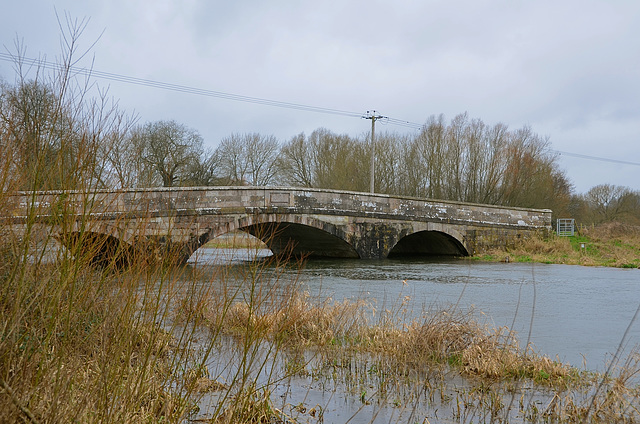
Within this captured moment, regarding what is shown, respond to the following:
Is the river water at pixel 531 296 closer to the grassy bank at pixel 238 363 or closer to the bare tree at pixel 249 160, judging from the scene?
the grassy bank at pixel 238 363

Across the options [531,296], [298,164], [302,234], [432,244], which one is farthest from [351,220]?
[298,164]

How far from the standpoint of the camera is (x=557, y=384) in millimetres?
4414

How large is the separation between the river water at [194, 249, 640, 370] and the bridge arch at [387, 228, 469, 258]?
13.4ft

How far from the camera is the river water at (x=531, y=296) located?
5.98m

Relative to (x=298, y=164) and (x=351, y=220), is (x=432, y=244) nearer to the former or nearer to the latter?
(x=351, y=220)

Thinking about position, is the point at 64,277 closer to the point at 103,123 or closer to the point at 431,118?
the point at 103,123

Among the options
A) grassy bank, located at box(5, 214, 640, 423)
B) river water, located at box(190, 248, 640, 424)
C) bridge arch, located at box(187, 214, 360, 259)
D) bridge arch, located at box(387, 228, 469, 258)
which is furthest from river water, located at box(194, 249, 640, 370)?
bridge arch, located at box(387, 228, 469, 258)

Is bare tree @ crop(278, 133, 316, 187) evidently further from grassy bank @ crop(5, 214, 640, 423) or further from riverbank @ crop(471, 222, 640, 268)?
grassy bank @ crop(5, 214, 640, 423)

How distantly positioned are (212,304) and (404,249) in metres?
19.3

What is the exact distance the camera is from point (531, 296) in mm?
10289

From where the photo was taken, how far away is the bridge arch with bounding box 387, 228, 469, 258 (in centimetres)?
2066

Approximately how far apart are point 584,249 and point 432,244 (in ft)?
18.7

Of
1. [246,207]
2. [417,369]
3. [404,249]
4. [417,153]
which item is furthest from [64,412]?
[417,153]

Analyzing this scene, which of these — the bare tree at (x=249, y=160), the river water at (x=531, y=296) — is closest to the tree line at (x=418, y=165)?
the bare tree at (x=249, y=160)
